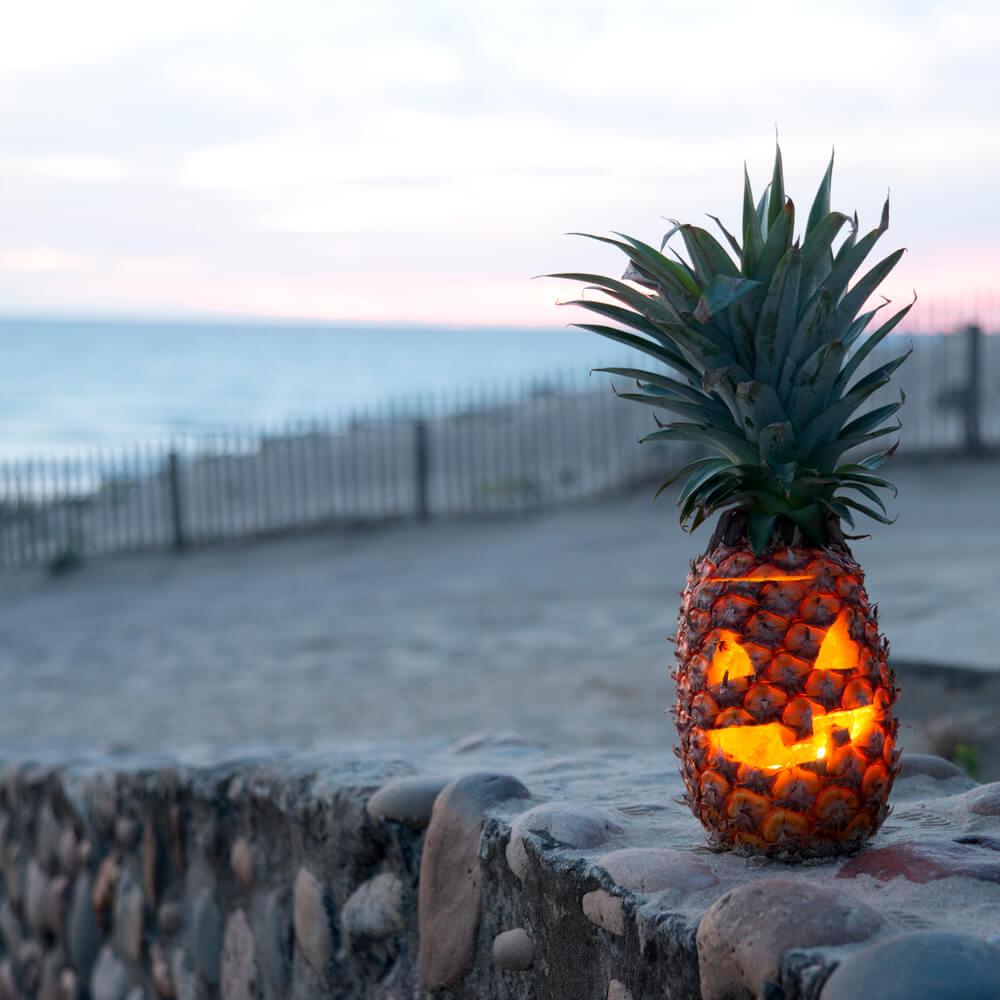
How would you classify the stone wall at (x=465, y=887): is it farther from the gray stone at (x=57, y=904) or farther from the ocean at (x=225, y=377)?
the ocean at (x=225, y=377)

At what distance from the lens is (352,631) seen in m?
9.99

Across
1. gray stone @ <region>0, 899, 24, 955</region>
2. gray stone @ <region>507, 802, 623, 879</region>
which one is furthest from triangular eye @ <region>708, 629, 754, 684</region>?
gray stone @ <region>0, 899, 24, 955</region>

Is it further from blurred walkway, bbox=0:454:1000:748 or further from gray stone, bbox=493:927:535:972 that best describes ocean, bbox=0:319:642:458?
gray stone, bbox=493:927:535:972

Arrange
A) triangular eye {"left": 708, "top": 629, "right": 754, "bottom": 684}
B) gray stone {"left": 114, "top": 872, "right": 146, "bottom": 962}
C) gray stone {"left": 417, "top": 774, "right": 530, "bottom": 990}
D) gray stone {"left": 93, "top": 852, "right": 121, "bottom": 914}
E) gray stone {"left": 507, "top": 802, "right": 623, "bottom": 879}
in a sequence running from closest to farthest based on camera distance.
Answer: triangular eye {"left": 708, "top": 629, "right": 754, "bottom": 684}, gray stone {"left": 507, "top": 802, "right": 623, "bottom": 879}, gray stone {"left": 417, "top": 774, "right": 530, "bottom": 990}, gray stone {"left": 114, "top": 872, "right": 146, "bottom": 962}, gray stone {"left": 93, "top": 852, "right": 121, "bottom": 914}

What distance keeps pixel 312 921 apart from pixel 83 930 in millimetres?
1590

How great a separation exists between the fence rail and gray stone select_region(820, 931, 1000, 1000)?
13.4 meters

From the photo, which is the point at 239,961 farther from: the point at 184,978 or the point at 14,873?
the point at 14,873

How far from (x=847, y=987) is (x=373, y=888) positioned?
132 cm

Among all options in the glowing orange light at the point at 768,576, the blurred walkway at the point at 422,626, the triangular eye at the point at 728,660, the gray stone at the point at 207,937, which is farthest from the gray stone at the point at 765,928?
the blurred walkway at the point at 422,626

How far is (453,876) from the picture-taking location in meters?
2.08

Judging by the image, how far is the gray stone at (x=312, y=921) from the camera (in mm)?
2479

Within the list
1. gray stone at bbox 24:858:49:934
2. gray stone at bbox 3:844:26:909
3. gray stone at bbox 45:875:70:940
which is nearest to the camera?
gray stone at bbox 45:875:70:940

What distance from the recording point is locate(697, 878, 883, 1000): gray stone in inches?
52.7

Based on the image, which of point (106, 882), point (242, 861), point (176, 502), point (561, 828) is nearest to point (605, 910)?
point (561, 828)
